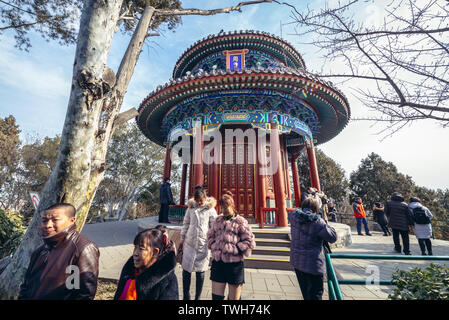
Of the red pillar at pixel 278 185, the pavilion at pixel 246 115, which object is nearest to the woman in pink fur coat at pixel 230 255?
the pavilion at pixel 246 115

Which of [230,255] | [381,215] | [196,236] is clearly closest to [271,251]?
[196,236]

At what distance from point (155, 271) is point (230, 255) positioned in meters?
1.04

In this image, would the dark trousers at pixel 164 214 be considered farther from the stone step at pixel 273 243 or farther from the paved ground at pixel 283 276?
the stone step at pixel 273 243

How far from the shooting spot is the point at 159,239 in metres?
1.62

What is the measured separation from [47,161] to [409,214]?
2410 centimetres

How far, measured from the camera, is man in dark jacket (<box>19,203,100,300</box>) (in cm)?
159

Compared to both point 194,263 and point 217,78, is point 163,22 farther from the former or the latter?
point 194,263

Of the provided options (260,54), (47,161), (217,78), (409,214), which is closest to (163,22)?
(217,78)

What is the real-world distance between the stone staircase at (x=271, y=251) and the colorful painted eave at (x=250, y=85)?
419cm

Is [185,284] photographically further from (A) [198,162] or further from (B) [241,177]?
(B) [241,177]

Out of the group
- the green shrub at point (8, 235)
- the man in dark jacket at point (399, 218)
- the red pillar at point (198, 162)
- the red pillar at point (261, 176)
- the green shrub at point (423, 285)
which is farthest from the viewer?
the red pillar at point (261, 176)

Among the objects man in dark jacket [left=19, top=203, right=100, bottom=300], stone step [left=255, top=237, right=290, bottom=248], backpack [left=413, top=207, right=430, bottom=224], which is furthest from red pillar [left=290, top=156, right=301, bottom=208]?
man in dark jacket [left=19, top=203, right=100, bottom=300]

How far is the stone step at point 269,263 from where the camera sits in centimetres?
449

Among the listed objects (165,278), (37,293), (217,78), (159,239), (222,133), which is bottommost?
(37,293)
